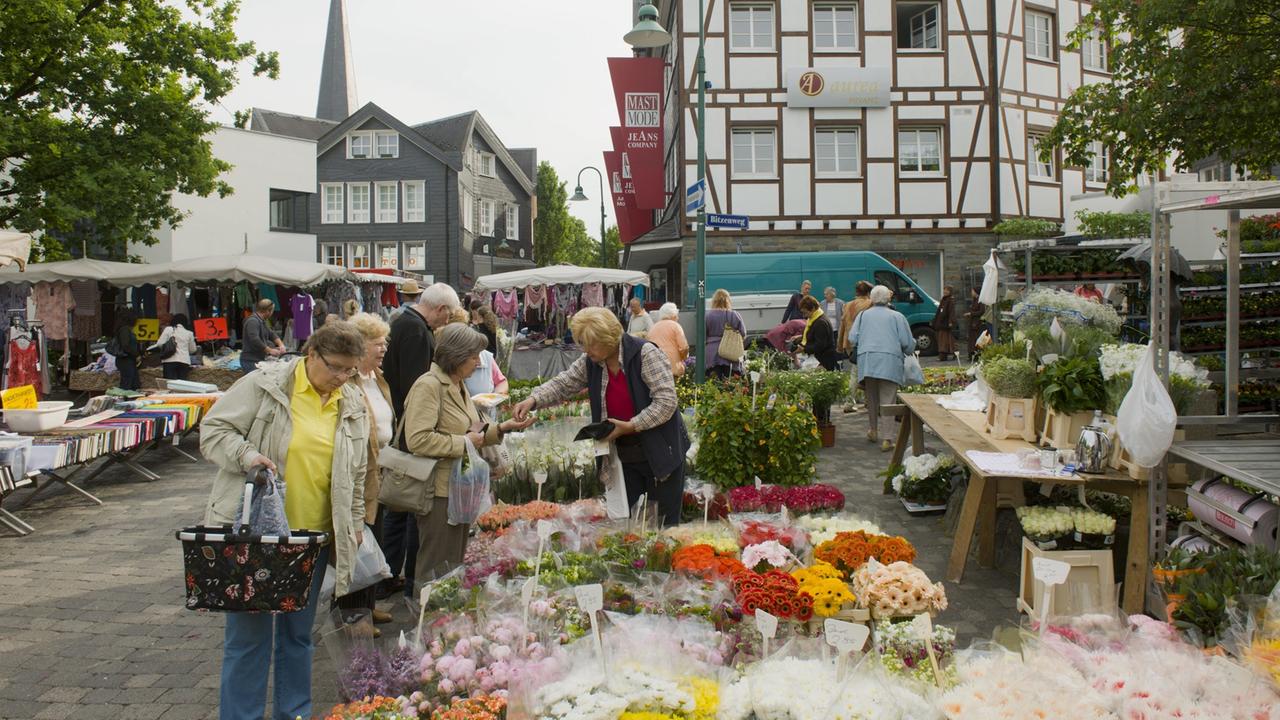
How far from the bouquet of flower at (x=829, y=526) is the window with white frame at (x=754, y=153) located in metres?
18.4

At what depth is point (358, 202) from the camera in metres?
40.1

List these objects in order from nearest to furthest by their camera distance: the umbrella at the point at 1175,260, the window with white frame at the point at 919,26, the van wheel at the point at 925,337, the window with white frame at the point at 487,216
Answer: the umbrella at the point at 1175,260 → the van wheel at the point at 925,337 → the window with white frame at the point at 919,26 → the window with white frame at the point at 487,216

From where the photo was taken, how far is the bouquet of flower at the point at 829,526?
4977mm

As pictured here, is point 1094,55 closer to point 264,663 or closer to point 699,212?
point 699,212

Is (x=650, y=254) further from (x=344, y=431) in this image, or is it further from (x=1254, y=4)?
(x=344, y=431)

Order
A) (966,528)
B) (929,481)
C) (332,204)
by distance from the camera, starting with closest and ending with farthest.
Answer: (966,528) → (929,481) → (332,204)

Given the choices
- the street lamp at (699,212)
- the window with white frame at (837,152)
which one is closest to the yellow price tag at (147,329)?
the street lamp at (699,212)

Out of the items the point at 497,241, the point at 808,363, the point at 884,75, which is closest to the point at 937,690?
the point at 808,363

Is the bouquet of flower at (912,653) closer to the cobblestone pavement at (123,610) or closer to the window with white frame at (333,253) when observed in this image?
the cobblestone pavement at (123,610)

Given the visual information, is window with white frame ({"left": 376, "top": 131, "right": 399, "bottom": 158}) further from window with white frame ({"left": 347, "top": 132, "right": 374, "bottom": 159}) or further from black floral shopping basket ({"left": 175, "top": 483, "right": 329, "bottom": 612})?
black floral shopping basket ({"left": 175, "top": 483, "right": 329, "bottom": 612})

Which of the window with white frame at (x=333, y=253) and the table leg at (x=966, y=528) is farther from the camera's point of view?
the window with white frame at (x=333, y=253)

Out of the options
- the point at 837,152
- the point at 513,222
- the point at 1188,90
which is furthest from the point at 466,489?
the point at 513,222

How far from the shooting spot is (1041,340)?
557 cm

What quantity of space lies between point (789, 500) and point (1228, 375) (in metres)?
2.51
